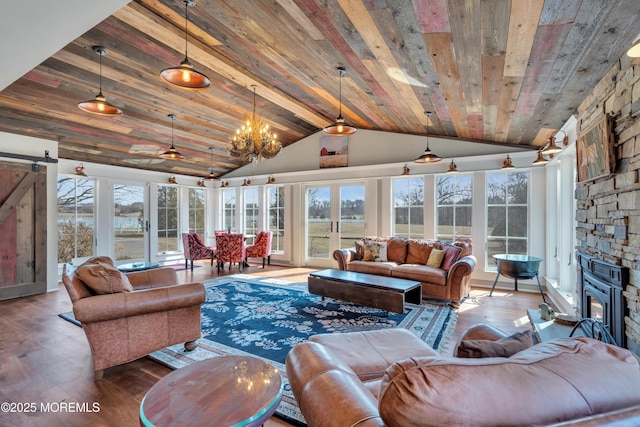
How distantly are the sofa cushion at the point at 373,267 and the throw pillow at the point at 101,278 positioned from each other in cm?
339

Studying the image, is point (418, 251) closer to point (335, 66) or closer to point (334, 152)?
point (334, 152)

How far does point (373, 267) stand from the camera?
492 cm

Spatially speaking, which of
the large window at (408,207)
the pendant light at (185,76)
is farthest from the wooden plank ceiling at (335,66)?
the large window at (408,207)

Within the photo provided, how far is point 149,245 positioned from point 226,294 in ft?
12.7

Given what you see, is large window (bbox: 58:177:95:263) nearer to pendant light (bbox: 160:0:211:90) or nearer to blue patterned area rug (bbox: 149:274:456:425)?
blue patterned area rug (bbox: 149:274:456:425)

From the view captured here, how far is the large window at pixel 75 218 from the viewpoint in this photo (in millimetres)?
6086

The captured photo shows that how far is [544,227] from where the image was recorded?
502cm

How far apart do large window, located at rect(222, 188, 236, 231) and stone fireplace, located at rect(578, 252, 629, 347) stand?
7747 mm

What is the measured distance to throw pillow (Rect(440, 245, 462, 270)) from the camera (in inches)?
179

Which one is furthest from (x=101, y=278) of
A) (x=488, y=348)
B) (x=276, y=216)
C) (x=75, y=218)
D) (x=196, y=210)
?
(x=196, y=210)

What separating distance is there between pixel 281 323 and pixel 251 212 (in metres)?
5.38

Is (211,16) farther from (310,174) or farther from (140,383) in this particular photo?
(310,174)

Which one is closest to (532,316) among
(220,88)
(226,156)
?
(220,88)

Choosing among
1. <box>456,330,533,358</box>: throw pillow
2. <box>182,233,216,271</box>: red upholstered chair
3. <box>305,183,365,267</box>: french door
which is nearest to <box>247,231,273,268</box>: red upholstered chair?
<box>182,233,216,271</box>: red upholstered chair
